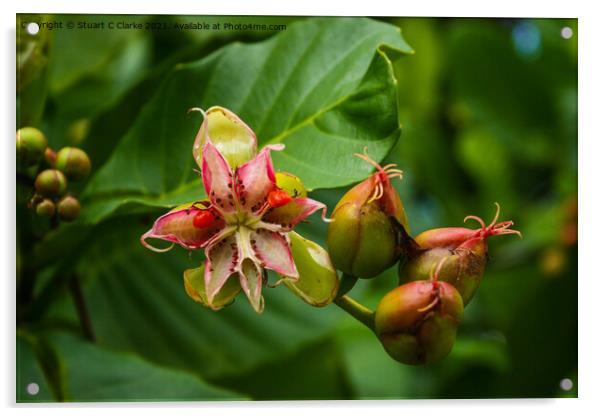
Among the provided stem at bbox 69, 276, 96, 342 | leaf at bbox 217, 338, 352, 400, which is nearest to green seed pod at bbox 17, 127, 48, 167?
stem at bbox 69, 276, 96, 342

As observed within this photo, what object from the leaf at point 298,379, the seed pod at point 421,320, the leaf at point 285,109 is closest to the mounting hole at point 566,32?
the leaf at point 285,109

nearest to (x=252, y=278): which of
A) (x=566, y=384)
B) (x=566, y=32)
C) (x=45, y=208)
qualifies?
(x=45, y=208)

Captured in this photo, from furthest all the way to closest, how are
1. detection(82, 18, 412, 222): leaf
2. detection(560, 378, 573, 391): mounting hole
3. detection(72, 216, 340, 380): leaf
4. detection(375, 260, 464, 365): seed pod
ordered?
detection(560, 378, 573, 391): mounting hole < detection(72, 216, 340, 380): leaf < detection(82, 18, 412, 222): leaf < detection(375, 260, 464, 365): seed pod

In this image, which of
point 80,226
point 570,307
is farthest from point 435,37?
point 80,226

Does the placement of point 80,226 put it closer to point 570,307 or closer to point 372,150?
point 372,150

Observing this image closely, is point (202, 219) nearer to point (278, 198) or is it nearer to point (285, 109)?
point (278, 198)

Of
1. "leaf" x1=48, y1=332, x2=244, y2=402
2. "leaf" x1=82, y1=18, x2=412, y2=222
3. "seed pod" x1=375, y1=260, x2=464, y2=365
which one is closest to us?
"seed pod" x1=375, y1=260, x2=464, y2=365

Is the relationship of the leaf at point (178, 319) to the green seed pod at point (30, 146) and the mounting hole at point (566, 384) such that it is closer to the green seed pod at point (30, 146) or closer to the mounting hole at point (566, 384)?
the green seed pod at point (30, 146)

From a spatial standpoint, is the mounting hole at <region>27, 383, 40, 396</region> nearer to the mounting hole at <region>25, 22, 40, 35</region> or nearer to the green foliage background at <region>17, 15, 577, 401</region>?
the green foliage background at <region>17, 15, 577, 401</region>
